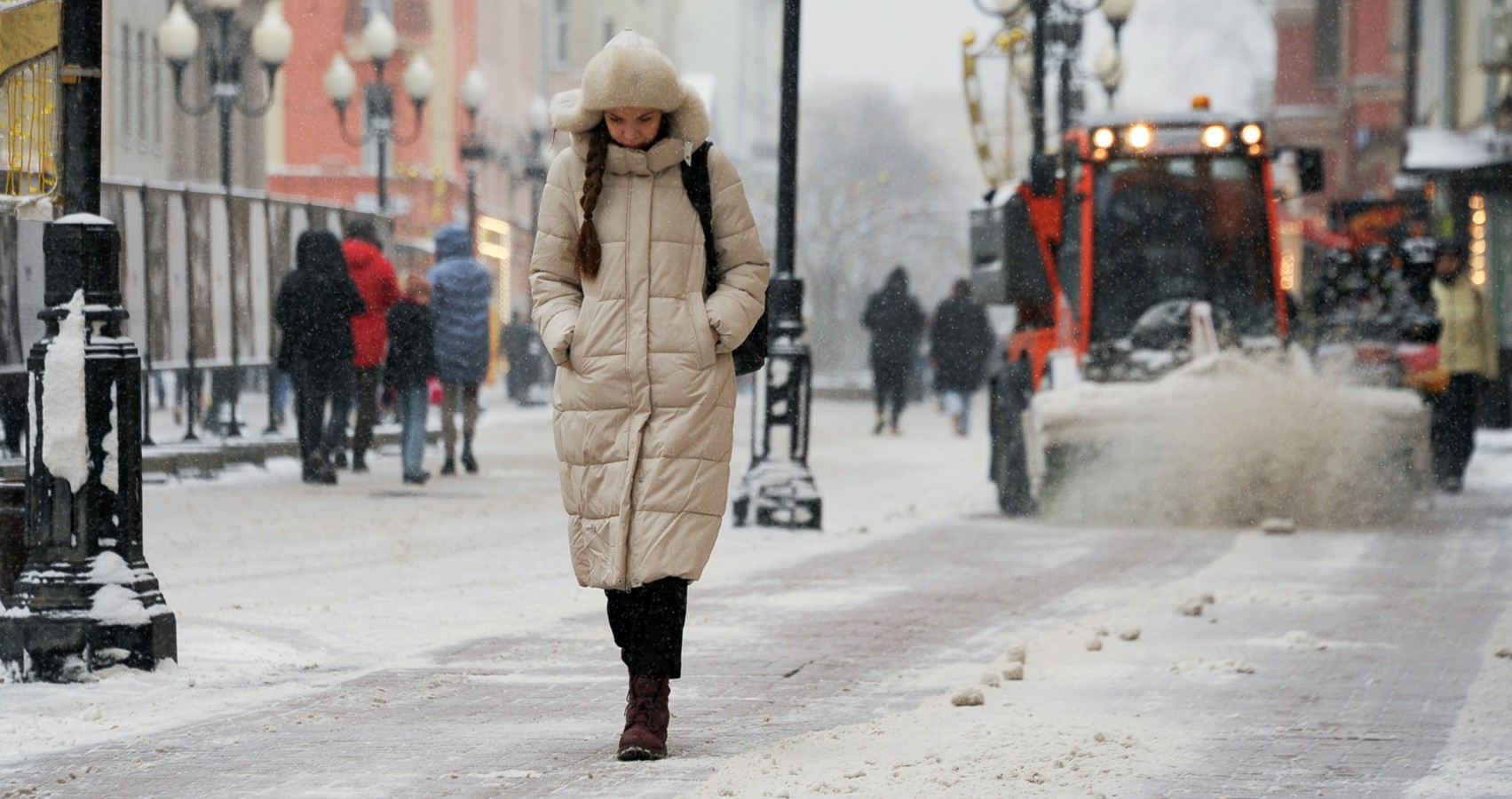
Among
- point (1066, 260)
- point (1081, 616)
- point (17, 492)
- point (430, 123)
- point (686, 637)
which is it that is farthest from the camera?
point (430, 123)

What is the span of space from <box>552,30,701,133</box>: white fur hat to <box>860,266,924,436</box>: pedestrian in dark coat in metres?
21.4

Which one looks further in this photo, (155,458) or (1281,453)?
(155,458)

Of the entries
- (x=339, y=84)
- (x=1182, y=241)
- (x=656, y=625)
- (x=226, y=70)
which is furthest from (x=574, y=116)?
(x=339, y=84)

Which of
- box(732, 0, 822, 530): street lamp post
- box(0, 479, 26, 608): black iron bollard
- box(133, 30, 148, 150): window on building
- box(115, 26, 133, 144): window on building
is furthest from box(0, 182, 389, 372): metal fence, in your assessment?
box(133, 30, 148, 150): window on building

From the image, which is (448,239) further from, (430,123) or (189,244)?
(430,123)

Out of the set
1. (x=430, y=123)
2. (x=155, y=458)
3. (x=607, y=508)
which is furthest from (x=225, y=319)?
(x=430, y=123)

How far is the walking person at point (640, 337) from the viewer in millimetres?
5875

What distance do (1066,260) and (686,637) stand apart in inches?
306

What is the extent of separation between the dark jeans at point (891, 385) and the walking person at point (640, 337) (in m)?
21.3

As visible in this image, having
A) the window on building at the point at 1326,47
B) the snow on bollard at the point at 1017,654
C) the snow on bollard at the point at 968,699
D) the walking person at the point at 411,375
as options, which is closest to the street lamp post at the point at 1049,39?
the walking person at the point at 411,375

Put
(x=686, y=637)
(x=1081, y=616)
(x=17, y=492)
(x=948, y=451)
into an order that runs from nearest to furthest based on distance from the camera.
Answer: (x=17, y=492), (x=686, y=637), (x=1081, y=616), (x=948, y=451)

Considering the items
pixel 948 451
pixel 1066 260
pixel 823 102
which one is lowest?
pixel 948 451

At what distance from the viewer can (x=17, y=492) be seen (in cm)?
770

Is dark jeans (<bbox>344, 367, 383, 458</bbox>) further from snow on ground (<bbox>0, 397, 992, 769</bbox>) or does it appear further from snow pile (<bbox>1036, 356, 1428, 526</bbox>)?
snow pile (<bbox>1036, 356, 1428, 526</bbox>)
